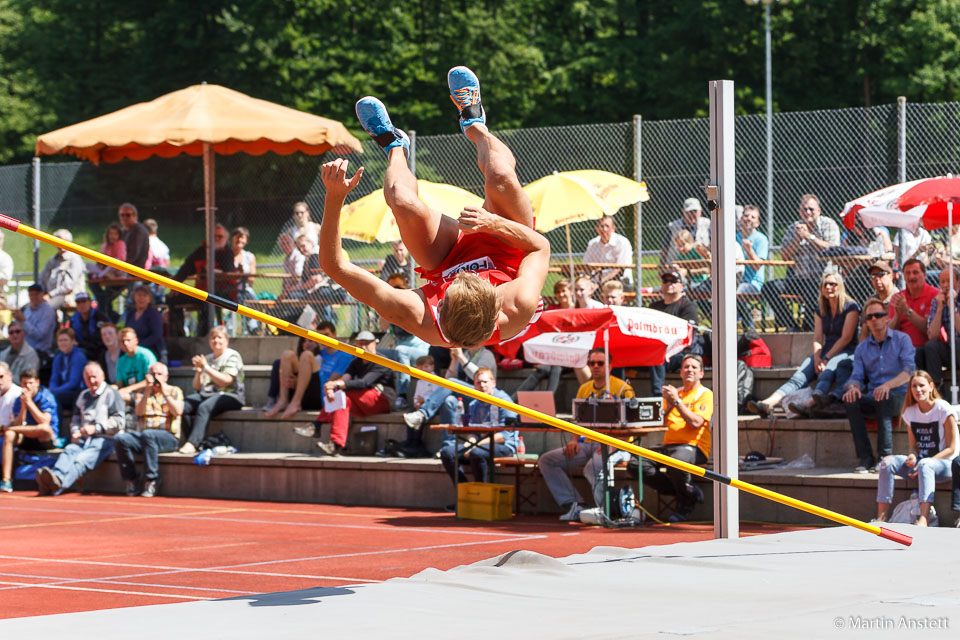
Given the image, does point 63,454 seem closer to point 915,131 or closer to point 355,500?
point 355,500

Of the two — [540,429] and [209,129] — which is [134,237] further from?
[540,429]

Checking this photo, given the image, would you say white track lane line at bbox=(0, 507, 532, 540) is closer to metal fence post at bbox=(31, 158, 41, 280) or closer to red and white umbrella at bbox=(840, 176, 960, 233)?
red and white umbrella at bbox=(840, 176, 960, 233)

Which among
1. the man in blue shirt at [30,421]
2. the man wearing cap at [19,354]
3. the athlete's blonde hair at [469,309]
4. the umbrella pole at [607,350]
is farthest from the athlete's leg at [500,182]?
the man wearing cap at [19,354]

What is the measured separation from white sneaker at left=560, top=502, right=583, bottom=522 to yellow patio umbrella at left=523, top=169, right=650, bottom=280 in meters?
2.63

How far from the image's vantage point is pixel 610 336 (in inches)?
408

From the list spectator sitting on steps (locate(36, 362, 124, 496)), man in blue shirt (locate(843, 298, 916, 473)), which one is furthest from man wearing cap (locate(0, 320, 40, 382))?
man in blue shirt (locate(843, 298, 916, 473))

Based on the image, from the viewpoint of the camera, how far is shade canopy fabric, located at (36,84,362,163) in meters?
13.4

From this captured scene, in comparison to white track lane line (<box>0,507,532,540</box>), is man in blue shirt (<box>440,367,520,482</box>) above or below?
above

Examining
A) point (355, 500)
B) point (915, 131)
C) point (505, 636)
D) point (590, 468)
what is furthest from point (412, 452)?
point (505, 636)

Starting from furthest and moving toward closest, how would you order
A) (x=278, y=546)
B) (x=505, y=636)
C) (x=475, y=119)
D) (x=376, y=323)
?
(x=376, y=323)
(x=278, y=546)
(x=475, y=119)
(x=505, y=636)

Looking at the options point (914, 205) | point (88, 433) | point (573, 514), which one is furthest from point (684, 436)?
point (88, 433)

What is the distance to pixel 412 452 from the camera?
11.7m

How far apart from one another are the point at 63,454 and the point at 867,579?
888 cm

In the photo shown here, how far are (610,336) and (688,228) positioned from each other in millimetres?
2440
